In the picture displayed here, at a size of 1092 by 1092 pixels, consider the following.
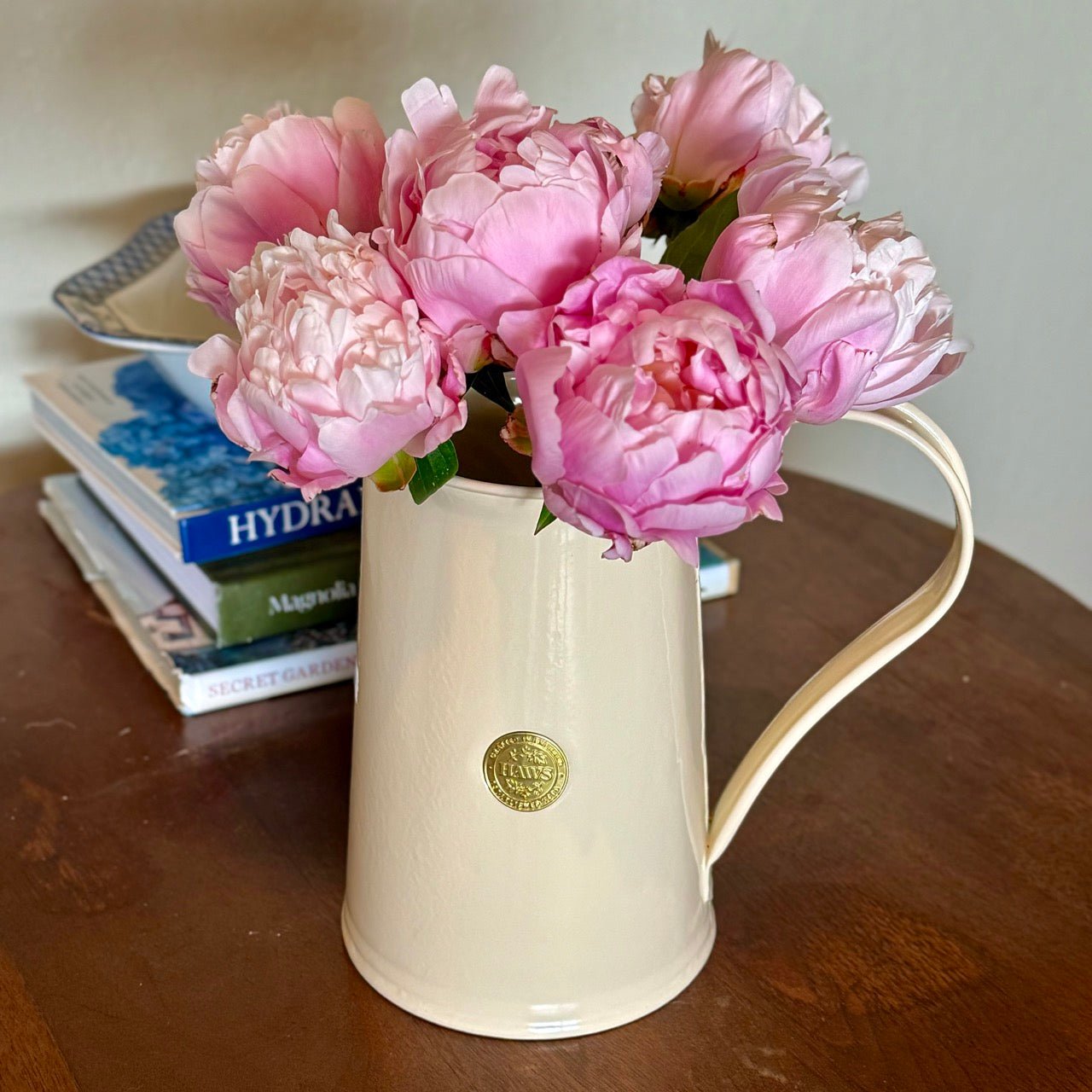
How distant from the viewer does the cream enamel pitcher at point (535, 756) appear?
447mm

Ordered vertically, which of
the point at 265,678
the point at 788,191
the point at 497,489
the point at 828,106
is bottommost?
the point at 265,678

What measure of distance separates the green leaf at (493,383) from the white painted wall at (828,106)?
0.66m

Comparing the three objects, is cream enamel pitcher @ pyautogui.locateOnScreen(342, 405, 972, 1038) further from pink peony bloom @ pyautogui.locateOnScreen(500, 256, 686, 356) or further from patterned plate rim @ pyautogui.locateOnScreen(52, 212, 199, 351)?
patterned plate rim @ pyautogui.locateOnScreen(52, 212, 199, 351)

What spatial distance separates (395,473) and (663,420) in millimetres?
101

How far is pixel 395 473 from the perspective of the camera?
395 mm

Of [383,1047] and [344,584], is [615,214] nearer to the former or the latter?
[383,1047]

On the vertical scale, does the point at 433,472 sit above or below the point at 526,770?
above

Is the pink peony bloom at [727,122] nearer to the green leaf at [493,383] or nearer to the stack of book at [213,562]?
the green leaf at [493,383]

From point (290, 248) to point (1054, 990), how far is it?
420 mm

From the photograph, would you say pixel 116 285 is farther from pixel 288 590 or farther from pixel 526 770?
pixel 526 770

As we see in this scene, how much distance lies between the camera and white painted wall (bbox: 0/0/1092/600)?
3.19 ft

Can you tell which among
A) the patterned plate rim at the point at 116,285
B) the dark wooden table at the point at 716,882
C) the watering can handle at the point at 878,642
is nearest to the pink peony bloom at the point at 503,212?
the watering can handle at the point at 878,642

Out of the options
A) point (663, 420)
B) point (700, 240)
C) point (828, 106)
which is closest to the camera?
point (663, 420)

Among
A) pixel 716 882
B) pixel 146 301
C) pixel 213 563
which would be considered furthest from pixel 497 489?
pixel 146 301
